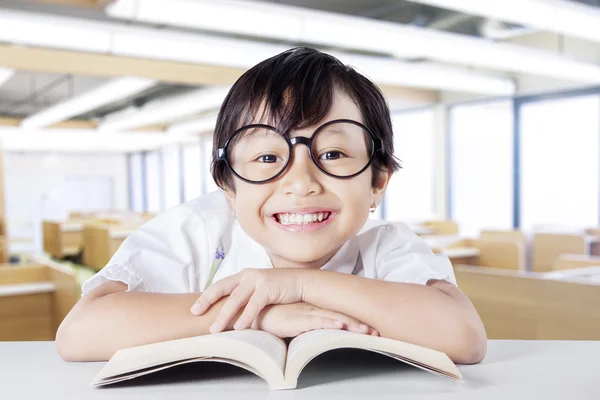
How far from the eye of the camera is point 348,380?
2.24 ft

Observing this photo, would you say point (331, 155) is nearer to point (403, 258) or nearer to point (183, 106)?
Answer: point (403, 258)

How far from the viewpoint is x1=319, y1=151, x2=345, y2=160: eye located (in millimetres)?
984

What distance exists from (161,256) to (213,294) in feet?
1.11

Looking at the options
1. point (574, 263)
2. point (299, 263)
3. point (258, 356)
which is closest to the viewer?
point (258, 356)

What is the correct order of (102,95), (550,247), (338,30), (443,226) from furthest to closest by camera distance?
(443,226)
(102,95)
(550,247)
(338,30)

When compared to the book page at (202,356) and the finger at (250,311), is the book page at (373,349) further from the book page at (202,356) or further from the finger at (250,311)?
the finger at (250,311)

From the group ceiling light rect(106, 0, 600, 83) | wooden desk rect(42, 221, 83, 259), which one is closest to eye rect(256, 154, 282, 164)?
ceiling light rect(106, 0, 600, 83)

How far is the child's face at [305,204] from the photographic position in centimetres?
97

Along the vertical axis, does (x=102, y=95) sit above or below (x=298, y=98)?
above

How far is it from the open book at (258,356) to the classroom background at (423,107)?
682mm

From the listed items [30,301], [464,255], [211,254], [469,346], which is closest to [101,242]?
[30,301]

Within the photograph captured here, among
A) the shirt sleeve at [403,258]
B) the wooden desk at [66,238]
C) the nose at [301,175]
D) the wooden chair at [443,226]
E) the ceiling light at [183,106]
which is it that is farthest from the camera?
the wooden desk at [66,238]

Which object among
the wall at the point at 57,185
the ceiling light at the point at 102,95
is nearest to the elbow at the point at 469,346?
the ceiling light at the point at 102,95

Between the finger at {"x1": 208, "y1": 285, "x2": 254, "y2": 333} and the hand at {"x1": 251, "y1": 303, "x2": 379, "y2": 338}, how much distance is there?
36 mm
